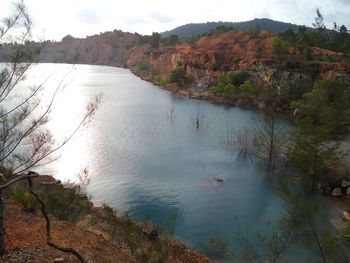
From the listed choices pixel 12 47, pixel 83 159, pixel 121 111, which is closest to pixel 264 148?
pixel 83 159

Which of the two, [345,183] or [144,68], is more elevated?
[144,68]

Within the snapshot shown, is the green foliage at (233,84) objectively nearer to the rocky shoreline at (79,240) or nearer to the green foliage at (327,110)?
the green foliage at (327,110)

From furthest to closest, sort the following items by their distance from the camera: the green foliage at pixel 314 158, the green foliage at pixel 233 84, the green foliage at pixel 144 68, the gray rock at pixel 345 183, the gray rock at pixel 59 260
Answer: the green foliage at pixel 144 68
the green foliage at pixel 233 84
the gray rock at pixel 345 183
the green foliage at pixel 314 158
the gray rock at pixel 59 260

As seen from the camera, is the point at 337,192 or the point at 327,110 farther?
the point at 327,110

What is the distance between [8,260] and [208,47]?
95.9m

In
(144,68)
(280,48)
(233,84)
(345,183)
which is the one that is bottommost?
(345,183)

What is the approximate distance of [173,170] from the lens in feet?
110

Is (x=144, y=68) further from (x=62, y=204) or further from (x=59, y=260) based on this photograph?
(x=59, y=260)

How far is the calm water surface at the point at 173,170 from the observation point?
24.4 meters

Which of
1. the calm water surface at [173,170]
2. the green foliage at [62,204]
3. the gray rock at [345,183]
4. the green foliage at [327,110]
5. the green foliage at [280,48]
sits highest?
the green foliage at [280,48]

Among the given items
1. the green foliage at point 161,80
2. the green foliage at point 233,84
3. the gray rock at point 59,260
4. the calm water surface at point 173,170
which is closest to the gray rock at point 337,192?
the calm water surface at point 173,170

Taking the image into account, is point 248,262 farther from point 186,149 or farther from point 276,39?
point 276,39

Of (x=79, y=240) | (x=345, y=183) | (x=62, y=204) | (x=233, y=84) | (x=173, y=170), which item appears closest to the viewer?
(x=79, y=240)

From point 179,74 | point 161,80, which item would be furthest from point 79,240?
point 161,80
